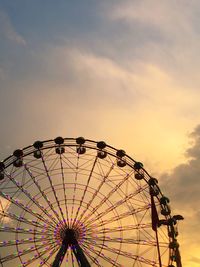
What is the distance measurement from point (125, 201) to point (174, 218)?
451 cm

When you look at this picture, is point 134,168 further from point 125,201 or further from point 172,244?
point 172,244

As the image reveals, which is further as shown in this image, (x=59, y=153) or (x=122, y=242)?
(x=59, y=153)

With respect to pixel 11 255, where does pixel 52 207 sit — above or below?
above

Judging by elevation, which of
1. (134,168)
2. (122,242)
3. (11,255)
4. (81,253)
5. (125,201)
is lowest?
(11,255)

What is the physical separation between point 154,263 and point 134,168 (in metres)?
8.01

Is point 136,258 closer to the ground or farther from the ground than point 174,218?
closer to the ground

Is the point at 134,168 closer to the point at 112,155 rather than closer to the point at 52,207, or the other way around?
the point at 112,155

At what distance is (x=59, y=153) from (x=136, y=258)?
35.8 feet

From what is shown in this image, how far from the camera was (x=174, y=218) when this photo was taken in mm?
34906

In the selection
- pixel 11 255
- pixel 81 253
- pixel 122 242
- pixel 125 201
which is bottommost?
pixel 11 255

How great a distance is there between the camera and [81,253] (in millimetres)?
32219

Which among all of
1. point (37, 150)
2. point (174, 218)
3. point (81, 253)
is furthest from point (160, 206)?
point (37, 150)

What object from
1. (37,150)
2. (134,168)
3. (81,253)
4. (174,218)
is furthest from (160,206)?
(37,150)

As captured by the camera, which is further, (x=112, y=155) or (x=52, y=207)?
(x=112, y=155)
